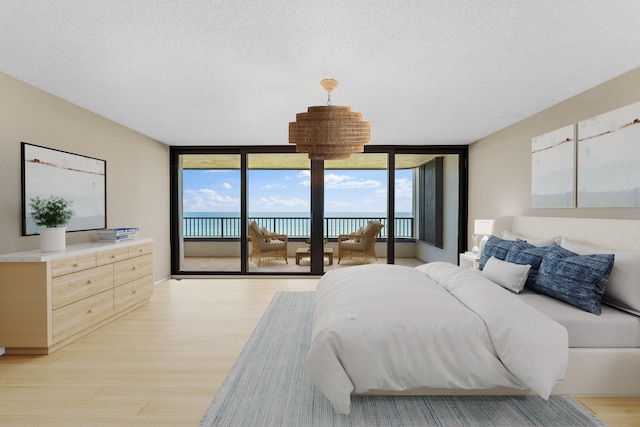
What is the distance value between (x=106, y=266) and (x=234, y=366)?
204cm

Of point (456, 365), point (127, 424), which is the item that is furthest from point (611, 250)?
point (127, 424)

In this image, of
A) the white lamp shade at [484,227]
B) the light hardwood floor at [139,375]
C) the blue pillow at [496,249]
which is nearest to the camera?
the light hardwood floor at [139,375]

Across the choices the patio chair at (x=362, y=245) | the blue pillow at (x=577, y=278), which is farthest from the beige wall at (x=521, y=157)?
the patio chair at (x=362, y=245)

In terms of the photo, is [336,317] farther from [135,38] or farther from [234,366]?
[135,38]

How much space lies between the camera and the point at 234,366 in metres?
2.81

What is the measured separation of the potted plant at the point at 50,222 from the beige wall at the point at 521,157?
5.05 metres

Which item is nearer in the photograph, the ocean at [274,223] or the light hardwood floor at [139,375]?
the light hardwood floor at [139,375]

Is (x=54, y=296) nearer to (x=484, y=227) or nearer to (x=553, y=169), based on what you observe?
(x=484, y=227)

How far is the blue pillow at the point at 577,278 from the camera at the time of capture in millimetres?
2527

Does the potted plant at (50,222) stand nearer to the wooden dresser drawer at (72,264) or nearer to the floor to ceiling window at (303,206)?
the wooden dresser drawer at (72,264)

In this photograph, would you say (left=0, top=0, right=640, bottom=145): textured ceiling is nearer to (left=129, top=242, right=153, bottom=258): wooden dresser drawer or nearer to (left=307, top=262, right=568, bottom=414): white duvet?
(left=129, top=242, right=153, bottom=258): wooden dresser drawer

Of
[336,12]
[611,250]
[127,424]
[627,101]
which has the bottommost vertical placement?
[127,424]

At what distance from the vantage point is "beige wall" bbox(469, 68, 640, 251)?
3240 mm

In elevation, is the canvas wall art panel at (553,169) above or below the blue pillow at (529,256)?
above
